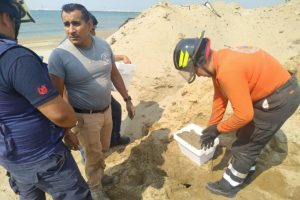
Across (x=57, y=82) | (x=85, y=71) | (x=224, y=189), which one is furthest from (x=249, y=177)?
(x=57, y=82)

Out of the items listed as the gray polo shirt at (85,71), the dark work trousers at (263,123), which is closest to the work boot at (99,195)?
the gray polo shirt at (85,71)

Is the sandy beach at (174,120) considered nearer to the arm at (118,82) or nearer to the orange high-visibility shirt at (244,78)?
the arm at (118,82)

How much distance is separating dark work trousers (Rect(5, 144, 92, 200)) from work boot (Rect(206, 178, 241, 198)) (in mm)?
1459

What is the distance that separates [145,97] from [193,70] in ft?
11.3

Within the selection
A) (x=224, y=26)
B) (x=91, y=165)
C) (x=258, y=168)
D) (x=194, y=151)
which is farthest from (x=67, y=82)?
(x=224, y=26)

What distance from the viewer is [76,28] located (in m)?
2.82

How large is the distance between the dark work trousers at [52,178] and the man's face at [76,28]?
3.73 feet

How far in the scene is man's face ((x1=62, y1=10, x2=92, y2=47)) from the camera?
2811mm

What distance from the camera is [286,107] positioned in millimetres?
2705

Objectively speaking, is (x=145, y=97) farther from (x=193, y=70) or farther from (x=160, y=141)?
(x=193, y=70)

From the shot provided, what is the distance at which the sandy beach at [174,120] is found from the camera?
3.27m

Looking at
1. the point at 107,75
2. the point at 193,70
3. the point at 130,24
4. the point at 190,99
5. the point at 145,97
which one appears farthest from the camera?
the point at 130,24

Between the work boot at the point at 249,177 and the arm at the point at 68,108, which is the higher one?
the arm at the point at 68,108

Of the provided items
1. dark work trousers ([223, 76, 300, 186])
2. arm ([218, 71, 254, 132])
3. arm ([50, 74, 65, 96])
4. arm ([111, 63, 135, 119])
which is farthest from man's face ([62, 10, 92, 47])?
dark work trousers ([223, 76, 300, 186])
